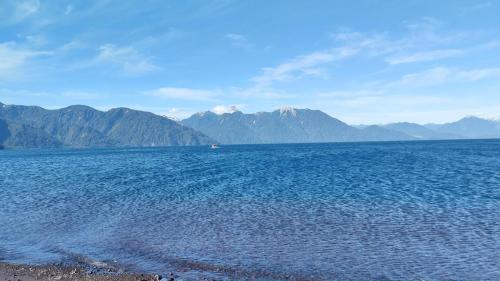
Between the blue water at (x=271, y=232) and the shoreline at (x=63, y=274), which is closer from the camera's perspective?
the shoreline at (x=63, y=274)

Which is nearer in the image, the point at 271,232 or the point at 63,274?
the point at 63,274

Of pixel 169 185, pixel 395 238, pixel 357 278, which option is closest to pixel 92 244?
pixel 357 278

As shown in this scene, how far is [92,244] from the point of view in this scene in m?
27.3

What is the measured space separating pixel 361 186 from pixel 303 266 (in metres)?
36.9

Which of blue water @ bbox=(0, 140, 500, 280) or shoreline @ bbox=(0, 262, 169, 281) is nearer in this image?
shoreline @ bbox=(0, 262, 169, 281)

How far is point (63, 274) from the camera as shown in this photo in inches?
806

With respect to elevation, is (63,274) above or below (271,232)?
below

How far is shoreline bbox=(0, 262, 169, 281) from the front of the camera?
19.7 meters

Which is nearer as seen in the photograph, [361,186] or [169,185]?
[361,186]

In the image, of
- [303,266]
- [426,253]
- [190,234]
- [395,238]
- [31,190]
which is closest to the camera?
[303,266]

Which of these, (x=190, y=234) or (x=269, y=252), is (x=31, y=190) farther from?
(x=269, y=252)

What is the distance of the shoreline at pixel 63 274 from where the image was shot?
19.7m

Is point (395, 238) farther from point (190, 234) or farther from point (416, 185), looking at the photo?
point (416, 185)

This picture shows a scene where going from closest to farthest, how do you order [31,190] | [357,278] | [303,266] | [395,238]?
[357,278] → [303,266] → [395,238] → [31,190]
